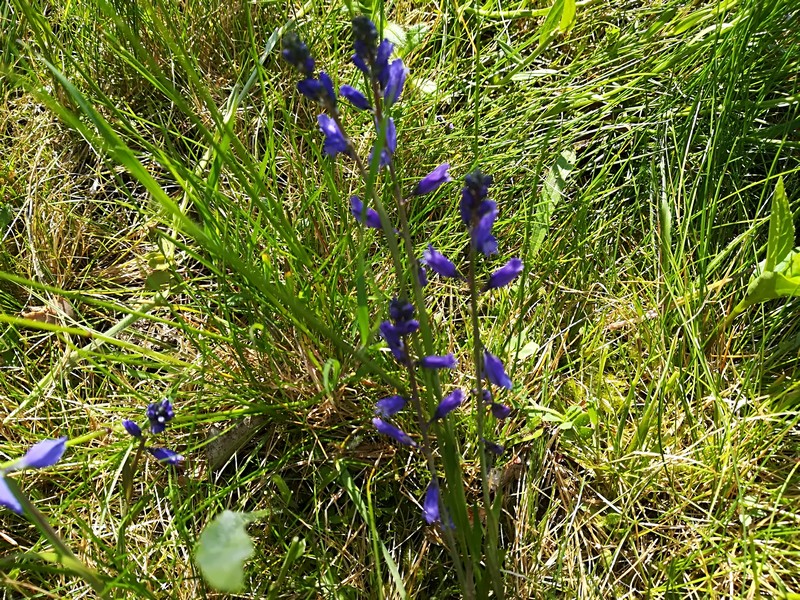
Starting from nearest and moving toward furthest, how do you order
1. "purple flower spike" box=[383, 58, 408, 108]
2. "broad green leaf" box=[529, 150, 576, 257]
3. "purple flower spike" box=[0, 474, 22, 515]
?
"purple flower spike" box=[0, 474, 22, 515], "purple flower spike" box=[383, 58, 408, 108], "broad green leaf" box=[529, 150, 576, 257]

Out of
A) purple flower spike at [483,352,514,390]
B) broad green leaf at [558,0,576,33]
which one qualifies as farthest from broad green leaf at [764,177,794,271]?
purple flower spike at [483,352,514,390]

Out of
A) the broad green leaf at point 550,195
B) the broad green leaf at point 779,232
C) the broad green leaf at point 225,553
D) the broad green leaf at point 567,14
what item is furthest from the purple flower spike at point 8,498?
the broad green leaf at point 567,14

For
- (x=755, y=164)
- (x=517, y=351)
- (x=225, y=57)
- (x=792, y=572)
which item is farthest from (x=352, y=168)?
(x=792, y=572)

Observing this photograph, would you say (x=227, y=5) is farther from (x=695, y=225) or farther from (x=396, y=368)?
(x=695, y=225)

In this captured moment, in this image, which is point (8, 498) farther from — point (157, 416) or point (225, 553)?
point (157, 416)

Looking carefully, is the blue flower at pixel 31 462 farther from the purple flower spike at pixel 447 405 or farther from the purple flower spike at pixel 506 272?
the purple flower spike at pixel 506 272

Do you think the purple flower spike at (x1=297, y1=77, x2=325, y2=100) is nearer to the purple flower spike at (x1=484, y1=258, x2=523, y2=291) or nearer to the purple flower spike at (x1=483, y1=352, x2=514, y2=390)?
the purple flower spike at (x1=484, y1=258, x2=523, y2=291)

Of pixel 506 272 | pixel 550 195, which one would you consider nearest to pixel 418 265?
pixel 506 272
